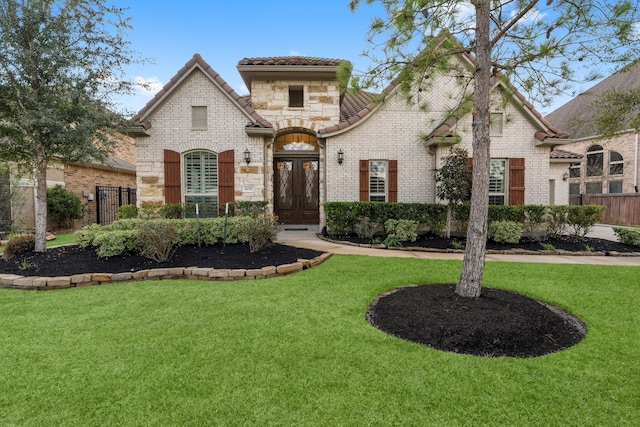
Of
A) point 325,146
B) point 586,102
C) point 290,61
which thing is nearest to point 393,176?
point 325,146

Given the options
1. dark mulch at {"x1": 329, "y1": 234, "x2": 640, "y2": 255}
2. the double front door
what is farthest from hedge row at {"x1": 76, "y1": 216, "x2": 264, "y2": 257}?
the double front door

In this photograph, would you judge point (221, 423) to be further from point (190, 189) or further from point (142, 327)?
point (190, 189)

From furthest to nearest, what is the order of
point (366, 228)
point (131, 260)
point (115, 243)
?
1. point (366, 228)
2. point (115, 243)
3. point (131, 260)

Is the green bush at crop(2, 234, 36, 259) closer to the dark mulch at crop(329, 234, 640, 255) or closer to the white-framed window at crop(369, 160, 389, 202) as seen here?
the dark mulch at crop(329, 234, 640, 255)

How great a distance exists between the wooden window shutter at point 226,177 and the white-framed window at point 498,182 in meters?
8.17

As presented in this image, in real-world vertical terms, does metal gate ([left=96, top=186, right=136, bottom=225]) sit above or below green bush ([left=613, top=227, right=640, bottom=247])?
above

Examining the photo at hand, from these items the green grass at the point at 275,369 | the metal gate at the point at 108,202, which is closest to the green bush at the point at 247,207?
the green grass at the point at 275,369

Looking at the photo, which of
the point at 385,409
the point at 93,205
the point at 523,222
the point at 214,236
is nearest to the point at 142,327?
the point at 385,409

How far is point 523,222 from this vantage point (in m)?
9.01

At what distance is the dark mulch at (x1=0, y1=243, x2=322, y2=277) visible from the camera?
5.35m

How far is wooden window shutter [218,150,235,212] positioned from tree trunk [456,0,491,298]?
25.1 ft

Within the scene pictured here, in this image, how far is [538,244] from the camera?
848cm

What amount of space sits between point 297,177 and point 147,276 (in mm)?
7333

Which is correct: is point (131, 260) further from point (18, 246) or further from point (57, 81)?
point (57, 81)
